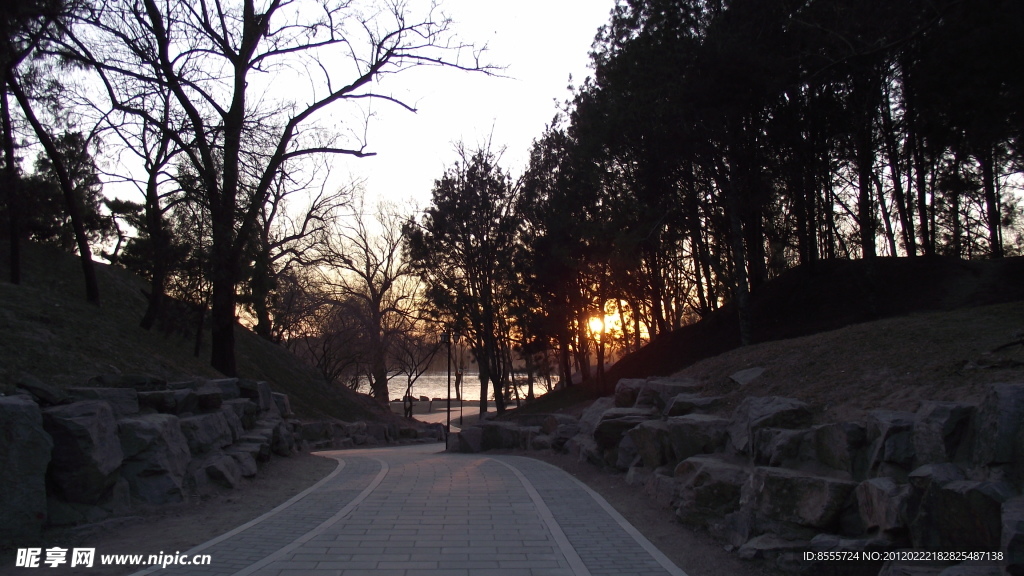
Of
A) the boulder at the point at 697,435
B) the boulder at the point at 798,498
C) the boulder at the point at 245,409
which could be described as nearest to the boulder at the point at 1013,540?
the boulder at the point at 798,498

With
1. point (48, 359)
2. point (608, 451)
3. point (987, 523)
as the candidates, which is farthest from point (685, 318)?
point (987, 523)

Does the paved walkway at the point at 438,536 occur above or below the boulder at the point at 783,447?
below

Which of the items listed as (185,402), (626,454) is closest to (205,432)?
(185,402)

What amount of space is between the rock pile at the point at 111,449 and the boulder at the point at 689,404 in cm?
787

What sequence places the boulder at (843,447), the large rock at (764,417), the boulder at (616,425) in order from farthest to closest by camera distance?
1. the boulder at (616,425)
2. the large rock at (764,417)
3. the boulder at (843,447)

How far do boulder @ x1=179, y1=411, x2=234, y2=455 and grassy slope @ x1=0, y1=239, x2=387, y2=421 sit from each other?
2229 mm

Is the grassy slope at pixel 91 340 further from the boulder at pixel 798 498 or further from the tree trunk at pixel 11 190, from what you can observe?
the boulder at pixel 798 498

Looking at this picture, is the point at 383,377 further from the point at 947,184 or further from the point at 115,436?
the point at 115,436

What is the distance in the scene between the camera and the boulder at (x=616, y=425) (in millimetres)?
14281

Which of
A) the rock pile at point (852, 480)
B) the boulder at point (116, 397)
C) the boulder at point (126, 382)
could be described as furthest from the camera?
the boulder at point (126, 382)

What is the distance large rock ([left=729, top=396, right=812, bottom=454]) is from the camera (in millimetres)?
9391

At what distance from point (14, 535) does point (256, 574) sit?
3.46 m

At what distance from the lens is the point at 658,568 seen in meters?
7.04

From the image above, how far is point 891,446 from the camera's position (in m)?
7.09
